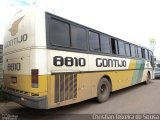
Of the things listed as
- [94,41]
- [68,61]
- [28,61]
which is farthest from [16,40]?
[94,41]

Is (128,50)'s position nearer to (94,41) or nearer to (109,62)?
(109,62)

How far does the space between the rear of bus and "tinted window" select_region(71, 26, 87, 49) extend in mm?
1335

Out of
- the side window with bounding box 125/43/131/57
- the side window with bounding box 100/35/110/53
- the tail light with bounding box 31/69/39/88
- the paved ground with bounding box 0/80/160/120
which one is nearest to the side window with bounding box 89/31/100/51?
the side window with bounding box 100/35/110/53

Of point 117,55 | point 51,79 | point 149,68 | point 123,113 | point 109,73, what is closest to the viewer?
point 51,79

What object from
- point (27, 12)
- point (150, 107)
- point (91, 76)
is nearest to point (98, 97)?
point (91, 76)

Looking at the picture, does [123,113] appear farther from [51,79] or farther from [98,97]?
[51,79]

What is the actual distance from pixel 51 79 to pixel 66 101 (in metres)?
0.91

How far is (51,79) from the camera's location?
6.11 metres

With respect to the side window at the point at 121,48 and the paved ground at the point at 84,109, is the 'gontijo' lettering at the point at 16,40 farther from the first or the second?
the side window at the point at 121,48

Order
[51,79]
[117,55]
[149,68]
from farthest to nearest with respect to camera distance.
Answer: [149,68] → [117,55] → [51,79]

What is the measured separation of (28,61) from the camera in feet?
20.3

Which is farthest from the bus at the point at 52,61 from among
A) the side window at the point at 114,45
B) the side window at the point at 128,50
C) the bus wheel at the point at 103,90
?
the side window at the point at 128,50

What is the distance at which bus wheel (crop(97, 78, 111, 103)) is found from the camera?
340 inches

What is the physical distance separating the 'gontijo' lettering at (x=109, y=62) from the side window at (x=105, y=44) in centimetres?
40
